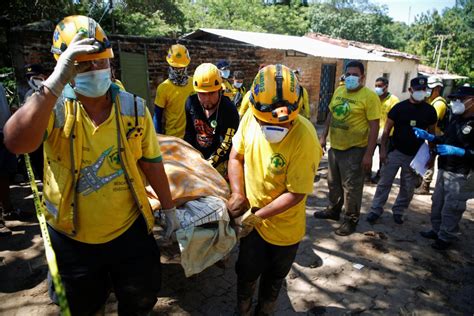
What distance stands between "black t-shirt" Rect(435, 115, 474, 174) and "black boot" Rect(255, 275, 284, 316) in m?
2.86

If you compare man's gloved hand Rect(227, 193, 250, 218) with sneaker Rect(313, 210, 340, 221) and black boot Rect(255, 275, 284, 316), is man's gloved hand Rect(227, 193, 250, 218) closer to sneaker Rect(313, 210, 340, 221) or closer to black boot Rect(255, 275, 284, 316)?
black boot Rect(255, 275, 284, 316)

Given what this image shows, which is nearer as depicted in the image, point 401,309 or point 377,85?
point 401,309

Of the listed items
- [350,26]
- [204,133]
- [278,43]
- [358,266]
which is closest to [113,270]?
[204,133]

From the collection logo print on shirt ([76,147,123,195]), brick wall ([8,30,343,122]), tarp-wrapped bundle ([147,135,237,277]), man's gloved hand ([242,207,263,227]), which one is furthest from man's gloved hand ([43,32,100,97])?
brick wall ([8,30,343,122])

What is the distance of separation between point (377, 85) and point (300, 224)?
16.6 feet

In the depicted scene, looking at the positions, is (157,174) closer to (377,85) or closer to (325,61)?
(377,85)

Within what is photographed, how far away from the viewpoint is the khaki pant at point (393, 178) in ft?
15.4

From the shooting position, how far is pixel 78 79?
1.66 m

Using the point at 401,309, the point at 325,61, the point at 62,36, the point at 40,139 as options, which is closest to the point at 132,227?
the point at 40,139

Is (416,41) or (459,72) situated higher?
(416,41)

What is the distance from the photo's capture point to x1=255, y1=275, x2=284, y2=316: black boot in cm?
254

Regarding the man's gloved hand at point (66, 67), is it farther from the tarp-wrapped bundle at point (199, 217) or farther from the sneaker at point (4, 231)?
the sneaker at point (4, 231)

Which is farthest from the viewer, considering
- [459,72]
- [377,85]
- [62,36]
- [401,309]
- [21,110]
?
[459,72]

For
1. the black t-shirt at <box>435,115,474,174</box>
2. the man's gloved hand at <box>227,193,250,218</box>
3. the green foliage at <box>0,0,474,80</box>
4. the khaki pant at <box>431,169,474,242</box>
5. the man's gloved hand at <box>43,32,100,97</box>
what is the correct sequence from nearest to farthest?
the man's gloved hand at <box>43,32,100,97</box> < the man's gloved hand at <box>227,193,250,218</box> < the black t-shirt at <box>435,115,474,174</box> < the khaki pant at <box>431,169,474,242</box> < the green foliage at <box>0,0,474,80</box>
